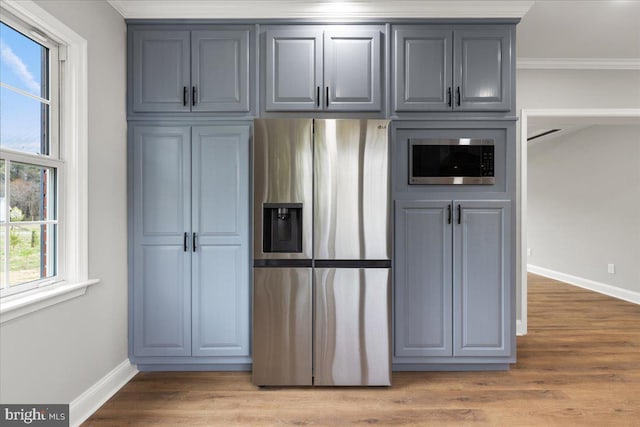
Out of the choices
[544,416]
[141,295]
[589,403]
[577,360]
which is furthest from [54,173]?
[577,360]

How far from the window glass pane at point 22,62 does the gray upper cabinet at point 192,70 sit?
0.64 metres

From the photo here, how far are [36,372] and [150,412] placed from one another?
661 mm

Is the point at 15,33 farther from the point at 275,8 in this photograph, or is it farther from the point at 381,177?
the point at 381,177

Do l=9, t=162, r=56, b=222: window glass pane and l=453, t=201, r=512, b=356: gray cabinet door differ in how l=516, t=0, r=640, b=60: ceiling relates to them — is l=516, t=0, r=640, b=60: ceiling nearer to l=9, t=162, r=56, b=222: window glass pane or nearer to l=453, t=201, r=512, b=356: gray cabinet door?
l=453, t=201, r=512, b=356: gray cabinet door

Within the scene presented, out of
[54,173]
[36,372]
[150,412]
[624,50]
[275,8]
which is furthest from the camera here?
[624,50]

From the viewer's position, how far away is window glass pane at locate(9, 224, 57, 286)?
173 cm

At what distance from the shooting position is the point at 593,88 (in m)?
3.54

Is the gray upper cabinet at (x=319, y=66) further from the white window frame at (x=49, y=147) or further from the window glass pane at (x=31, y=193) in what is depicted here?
the window glass pane at (x=31, y=193)

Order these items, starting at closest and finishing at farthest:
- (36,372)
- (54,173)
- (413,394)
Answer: (36,372) < (54,173) < (413,394)

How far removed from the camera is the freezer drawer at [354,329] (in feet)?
7.69

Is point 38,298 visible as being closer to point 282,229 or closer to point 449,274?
point 282,229

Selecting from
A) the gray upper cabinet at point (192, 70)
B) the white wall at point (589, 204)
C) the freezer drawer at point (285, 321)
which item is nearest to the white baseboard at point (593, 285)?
the white wall at point (589, 204)

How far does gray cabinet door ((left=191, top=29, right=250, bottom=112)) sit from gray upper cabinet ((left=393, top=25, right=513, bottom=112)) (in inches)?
41.7

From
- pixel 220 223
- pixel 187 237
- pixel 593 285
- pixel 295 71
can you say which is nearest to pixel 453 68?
pixel 295 71
